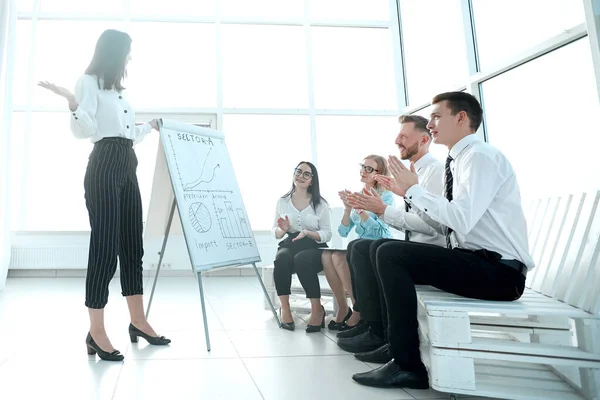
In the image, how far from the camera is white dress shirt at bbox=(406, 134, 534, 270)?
4.29 feet

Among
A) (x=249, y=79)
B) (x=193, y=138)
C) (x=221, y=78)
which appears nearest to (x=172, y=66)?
(x=221, y=78)

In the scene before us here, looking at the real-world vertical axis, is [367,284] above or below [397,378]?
above

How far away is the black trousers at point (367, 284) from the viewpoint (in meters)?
1.81

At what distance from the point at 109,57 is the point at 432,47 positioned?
148 inches

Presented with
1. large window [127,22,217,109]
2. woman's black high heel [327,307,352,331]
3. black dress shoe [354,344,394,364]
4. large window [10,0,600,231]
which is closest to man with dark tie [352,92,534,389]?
black dress shoe [354,344,394,364]

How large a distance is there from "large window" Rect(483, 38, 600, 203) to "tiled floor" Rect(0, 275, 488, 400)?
1795mm

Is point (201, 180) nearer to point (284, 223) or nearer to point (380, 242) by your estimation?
point (284, 223)

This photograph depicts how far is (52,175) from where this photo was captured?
185 inches

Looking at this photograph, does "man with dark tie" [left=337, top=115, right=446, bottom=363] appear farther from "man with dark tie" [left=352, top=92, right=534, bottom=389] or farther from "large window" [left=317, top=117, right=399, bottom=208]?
"large window" [left=317, top=117, right=399, bottom=208]

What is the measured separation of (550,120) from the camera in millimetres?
Answer: 2795

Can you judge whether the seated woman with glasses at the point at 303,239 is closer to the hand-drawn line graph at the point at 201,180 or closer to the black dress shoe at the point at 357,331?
the black dress shoe at the point at 357,331

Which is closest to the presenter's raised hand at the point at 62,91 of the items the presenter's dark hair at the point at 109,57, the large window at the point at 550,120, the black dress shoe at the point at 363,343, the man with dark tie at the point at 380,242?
the presenter's dark hair at the point at 109,57

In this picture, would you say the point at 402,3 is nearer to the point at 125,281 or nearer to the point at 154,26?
the point at 154,26

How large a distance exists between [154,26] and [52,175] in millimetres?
2263
